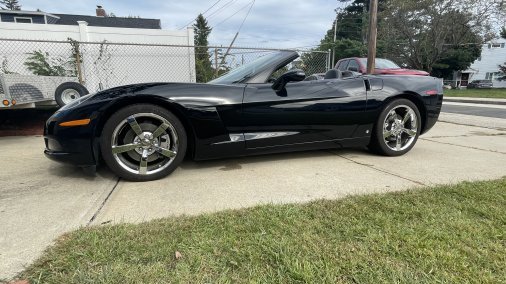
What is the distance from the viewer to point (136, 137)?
250cm

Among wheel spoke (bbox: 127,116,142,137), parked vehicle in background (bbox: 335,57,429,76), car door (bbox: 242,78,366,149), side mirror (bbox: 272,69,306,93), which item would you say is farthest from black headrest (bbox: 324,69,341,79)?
parked vehicle in background (bbox: 335,57,429,76)

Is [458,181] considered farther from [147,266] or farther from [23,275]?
[23,275]

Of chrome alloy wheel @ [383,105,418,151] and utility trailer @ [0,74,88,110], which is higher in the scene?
utility trailer @ [0,74,88,110]

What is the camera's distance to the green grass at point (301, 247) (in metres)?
1.30

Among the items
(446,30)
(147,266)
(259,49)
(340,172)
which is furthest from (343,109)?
(446,30)

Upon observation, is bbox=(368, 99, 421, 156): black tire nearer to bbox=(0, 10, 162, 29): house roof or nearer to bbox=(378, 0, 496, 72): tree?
bbox=(0, 10, 162, 29): house roof

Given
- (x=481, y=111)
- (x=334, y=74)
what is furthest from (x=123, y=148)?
(x=481, y=111)

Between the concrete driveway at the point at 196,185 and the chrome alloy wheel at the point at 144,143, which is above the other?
the chrome alloy wheel at the point at 144,143

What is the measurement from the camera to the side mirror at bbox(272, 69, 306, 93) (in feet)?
8.65

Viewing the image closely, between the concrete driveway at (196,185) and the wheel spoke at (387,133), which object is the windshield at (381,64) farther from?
the wheel spoke at (387,133)

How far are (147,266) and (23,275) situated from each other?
537mm

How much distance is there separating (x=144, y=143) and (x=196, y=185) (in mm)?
555

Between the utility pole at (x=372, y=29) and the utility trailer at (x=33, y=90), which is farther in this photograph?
the utility pole at (x=372, y=29)

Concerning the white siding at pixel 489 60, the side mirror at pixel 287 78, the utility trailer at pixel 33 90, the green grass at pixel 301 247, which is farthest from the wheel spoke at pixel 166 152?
the white siding at pixel 489 60
